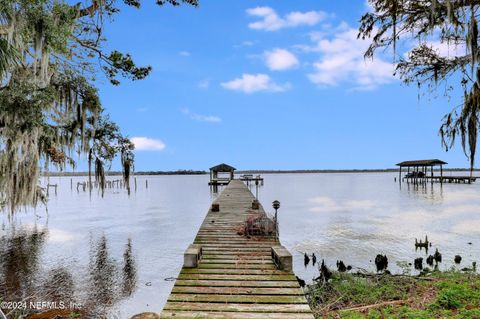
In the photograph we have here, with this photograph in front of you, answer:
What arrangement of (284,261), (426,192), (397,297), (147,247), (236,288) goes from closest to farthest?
(236,288), (284,261), (397,297), (147,247), (426,192)

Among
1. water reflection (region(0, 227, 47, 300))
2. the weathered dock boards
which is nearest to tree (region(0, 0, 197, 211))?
water reflection (region(0, 227, 47, 300))

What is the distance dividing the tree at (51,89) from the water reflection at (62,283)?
328 centimetres

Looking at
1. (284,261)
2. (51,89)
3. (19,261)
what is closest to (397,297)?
(284,261)

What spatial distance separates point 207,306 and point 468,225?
25015mm

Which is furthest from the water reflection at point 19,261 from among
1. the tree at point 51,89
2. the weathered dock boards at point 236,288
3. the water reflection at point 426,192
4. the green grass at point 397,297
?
the water reflection at point 426,192

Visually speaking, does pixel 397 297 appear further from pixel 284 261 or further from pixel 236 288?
pixel 236 288

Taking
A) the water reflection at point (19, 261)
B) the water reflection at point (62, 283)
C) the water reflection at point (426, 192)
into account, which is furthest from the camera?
the water reflection at point (426, 192)

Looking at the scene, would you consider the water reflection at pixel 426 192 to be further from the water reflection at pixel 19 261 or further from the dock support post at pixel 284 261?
the water reflection at pixel 19 261

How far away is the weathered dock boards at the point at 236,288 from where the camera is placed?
5367 mm

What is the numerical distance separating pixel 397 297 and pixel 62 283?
38.6ft

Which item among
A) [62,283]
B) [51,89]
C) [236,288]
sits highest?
[51,89]

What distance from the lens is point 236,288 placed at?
6.43m

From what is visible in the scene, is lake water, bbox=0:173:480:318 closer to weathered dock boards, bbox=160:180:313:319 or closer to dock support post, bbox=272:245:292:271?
weathered dock boards, bbox=160:180:313:319

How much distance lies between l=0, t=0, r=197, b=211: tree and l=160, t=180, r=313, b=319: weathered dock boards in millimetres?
5122
